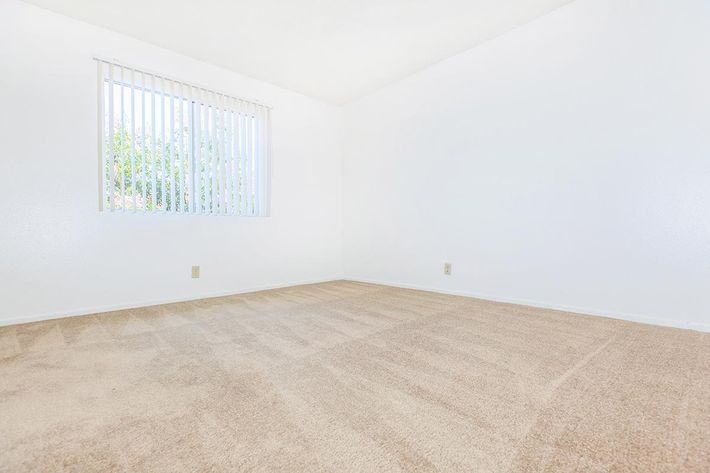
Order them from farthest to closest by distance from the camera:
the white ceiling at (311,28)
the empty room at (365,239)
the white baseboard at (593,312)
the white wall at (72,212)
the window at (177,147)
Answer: the window at (177,147) → the white ceiling at (311,28) → the white wall at (72,212) → the white baseboard at (593,312) → the empty room at (365,239)

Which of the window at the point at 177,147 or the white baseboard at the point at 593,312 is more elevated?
the window at the point at 177,147

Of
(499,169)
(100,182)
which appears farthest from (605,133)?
(100,182)

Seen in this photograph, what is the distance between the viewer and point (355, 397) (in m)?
1.14

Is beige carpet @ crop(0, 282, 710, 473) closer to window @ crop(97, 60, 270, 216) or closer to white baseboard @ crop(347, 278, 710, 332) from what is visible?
white baseboard @ crop(347, 278, 710, 332)

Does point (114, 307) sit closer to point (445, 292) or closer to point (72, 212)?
point (72, 212)

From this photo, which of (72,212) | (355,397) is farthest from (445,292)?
(72,212)

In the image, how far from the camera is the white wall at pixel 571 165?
1977mm

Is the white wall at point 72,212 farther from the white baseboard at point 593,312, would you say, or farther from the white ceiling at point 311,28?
the white baseboard at point 593,312

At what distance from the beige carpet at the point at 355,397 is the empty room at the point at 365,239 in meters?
0.01

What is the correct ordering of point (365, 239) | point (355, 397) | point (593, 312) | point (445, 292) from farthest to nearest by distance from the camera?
point (365, 239), point (445, 292), point (593, 312), point (355, 397)

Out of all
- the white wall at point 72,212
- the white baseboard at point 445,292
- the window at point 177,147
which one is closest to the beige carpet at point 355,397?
the white baseboard at point 445,292

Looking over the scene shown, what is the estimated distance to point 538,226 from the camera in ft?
8.34

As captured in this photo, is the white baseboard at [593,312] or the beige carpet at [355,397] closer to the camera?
the beige carpet at [355,397]

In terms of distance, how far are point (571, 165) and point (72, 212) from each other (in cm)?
371
